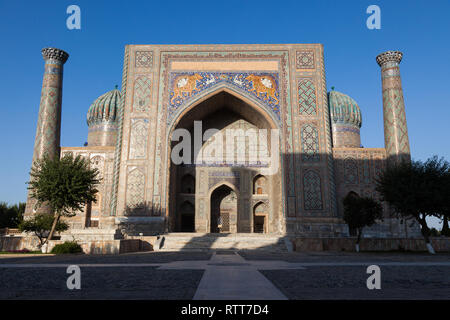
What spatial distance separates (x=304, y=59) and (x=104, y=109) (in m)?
12.3

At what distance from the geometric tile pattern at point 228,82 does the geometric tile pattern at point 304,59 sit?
1183 mm

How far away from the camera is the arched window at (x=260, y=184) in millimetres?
17984

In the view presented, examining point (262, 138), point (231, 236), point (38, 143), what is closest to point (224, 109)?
point (262, 138)

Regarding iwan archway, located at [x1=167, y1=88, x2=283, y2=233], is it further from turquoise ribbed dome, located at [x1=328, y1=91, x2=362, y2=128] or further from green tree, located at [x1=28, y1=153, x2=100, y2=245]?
turquoise ribbed dome, located at [x1=328, y1=91, x2=362, y2=128]

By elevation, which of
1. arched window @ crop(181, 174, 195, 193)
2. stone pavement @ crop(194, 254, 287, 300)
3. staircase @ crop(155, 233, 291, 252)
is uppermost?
arched window @ crop(181, 174, 195, 193)

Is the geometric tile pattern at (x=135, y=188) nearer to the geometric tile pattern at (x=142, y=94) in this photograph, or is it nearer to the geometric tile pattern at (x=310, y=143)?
the geometric tile pattern at (x=142, y=94)

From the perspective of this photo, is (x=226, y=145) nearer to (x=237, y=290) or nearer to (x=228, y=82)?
Result: (x=228, y=82)

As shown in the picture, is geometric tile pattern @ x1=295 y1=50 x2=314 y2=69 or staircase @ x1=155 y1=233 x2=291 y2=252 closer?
staircase @ x1=155 y1=233 x2=291 y2=252

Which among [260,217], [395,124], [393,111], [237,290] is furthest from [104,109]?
[237,290]

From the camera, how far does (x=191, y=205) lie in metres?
18.1

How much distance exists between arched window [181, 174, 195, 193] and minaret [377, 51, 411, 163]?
30.4 ft

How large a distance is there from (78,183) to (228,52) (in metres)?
8.87

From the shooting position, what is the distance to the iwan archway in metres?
17.1

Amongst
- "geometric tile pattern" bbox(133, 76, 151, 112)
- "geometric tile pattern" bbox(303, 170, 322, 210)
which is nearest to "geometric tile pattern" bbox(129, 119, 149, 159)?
"geometric tile pattern" bbox(133, 76, 151, 112)
